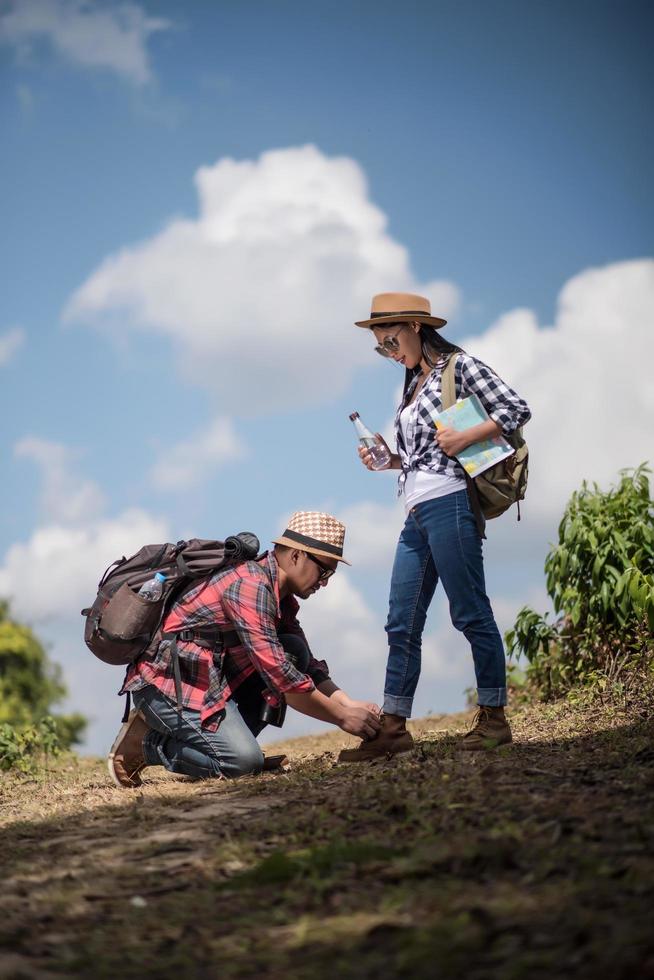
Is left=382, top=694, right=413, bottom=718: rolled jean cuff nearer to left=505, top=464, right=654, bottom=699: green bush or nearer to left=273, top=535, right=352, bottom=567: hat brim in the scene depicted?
left=273, top=535, right=352, bottom=567: hat brim

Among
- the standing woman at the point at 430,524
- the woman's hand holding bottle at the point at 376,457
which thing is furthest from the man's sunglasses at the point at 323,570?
the woman's hand holding bottle at the point at 376,457

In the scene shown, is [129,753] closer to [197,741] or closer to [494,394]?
[197,741]

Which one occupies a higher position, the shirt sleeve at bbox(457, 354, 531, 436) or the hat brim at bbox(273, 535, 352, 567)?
the shirt sleeve at bbox(457, 354, 531, 436)

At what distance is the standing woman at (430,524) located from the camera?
5633 mm

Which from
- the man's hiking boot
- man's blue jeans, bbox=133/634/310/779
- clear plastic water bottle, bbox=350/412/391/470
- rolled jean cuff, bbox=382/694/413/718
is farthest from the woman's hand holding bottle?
the man's hiking boot

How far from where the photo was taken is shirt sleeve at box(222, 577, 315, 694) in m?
5.64

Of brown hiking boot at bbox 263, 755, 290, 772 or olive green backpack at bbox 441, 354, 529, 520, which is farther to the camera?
brown hiking boot at bbox 263, 755, 290, 772

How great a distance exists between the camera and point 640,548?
8.36 m

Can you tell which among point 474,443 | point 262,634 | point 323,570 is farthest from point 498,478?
point 262,634

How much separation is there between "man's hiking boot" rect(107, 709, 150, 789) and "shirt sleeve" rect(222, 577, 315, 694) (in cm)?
96

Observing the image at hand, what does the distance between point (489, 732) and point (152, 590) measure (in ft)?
6.71

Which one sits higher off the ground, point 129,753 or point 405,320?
point 405,320

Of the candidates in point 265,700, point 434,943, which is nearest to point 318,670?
point 265,700

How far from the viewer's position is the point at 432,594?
5.95 meters
